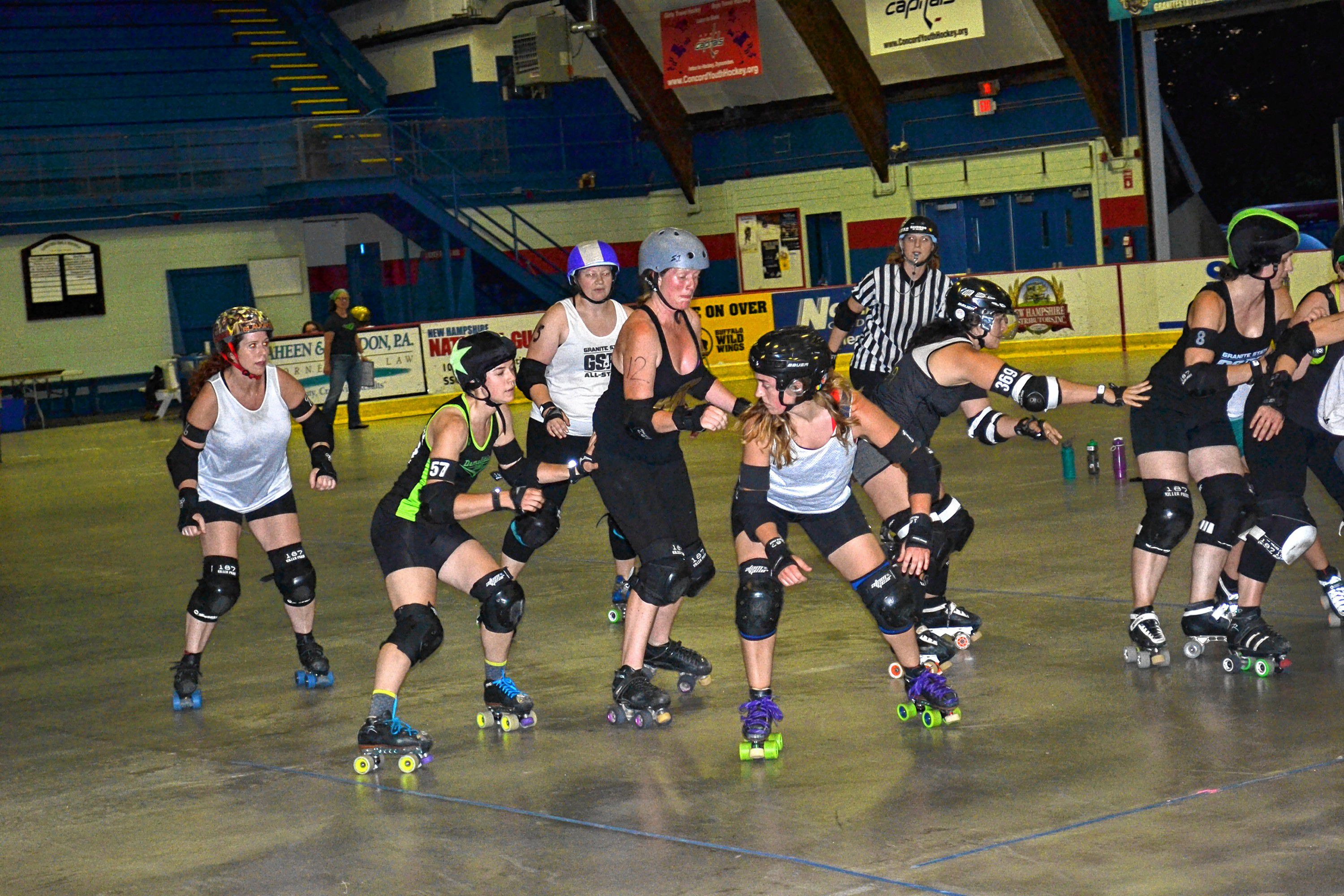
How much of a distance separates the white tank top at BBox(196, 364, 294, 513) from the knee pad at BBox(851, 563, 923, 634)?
2.40m

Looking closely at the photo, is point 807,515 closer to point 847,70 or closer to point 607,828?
point 607,828

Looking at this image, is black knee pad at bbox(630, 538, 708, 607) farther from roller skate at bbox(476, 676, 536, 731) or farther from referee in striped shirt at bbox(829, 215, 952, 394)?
referee in striped shirt at bbox(829, 215, 952, 394)

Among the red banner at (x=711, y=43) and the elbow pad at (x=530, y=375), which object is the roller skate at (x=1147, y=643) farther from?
the red banner at (x=711, y=43)

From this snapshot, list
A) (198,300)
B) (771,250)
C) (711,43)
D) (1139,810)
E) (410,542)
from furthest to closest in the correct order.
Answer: (771,250) < (711,43) < (198,300) < (410,542) < (1139,810)

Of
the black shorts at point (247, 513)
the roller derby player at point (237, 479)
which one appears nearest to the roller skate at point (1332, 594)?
the roller derby player at point (237, 479)

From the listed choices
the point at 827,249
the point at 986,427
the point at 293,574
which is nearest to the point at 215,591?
the point at 293,574

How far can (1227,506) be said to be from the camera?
548cm

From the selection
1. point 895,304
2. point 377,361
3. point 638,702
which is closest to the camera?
point 638,702

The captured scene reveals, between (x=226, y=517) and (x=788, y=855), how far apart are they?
10.4 ft

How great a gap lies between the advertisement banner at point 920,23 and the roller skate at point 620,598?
694 inches

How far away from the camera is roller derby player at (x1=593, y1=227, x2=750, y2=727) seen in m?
5.32

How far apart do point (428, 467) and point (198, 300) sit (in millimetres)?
22471

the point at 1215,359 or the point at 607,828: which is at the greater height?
the point at 1215,359

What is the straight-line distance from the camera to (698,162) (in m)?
29.1
